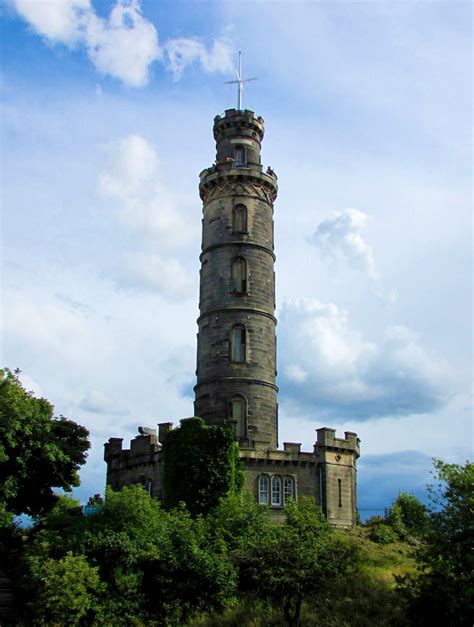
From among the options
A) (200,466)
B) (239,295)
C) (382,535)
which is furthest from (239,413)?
(382,535)

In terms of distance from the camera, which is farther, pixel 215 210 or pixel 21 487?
pixel 215 210

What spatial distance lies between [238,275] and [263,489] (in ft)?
43.3

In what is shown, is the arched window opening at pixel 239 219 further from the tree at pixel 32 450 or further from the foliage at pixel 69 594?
the foliage at pixel 69 594

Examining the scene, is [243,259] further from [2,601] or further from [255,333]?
[2,601]

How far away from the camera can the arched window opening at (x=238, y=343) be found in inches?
1813

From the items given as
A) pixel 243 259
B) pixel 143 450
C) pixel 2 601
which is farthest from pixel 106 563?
pixel 243 259

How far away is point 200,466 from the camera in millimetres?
39750

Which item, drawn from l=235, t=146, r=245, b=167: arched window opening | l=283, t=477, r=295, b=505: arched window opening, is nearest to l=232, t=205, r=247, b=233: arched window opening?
l=235, t=146, r=245, b=167: arched window opening

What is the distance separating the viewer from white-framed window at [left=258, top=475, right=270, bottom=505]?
4166 centimetres

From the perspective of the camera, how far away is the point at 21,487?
3781 cm

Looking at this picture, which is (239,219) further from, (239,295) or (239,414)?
(239,414)

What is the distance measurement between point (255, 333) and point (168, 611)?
2031 cm

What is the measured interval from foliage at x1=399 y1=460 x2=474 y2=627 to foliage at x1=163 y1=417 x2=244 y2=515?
51.3 feet

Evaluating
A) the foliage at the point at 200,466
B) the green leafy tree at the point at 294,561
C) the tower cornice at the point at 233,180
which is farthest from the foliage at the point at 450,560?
the tower cornice at the point at 233,180
